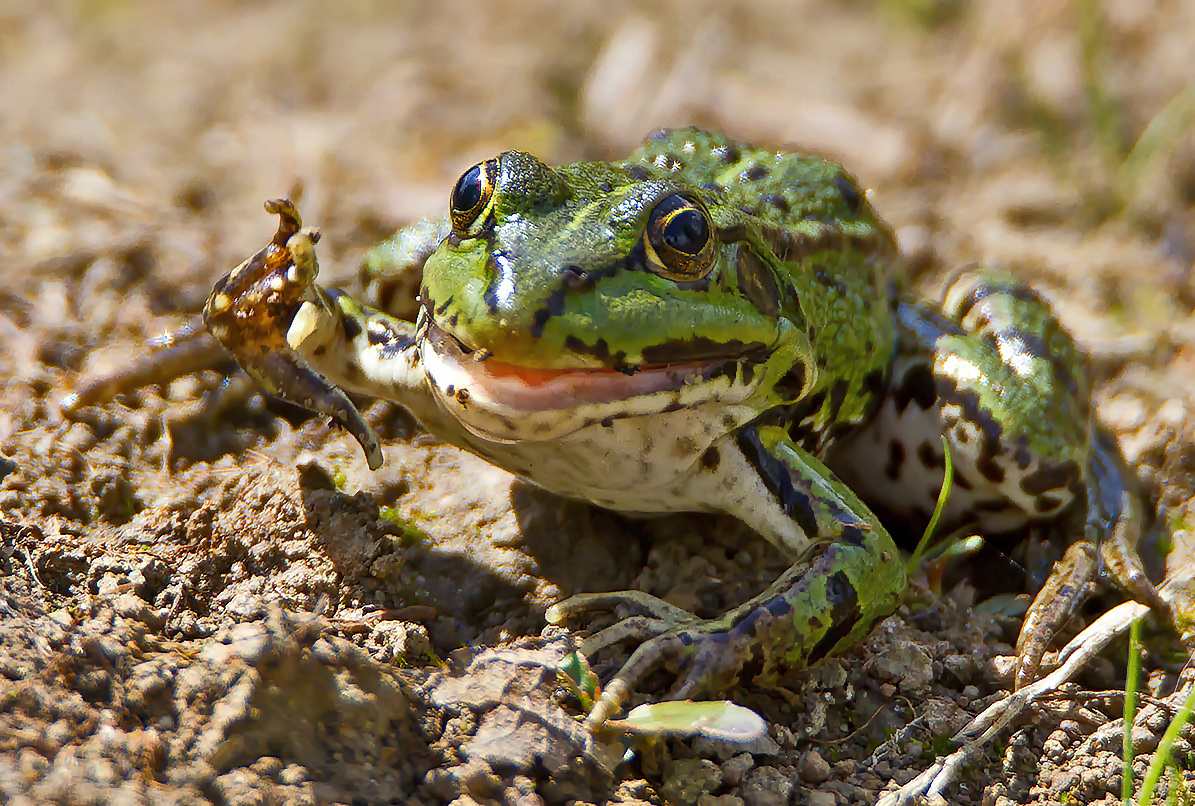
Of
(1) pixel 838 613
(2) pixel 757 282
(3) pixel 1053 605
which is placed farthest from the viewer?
(3) pixel 1053 605

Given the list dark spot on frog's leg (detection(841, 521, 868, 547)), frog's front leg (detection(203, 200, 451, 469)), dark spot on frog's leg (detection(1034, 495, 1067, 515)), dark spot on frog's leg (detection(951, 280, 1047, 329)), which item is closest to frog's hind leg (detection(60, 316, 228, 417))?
frog's front leg (detection(203, 200, 451, 469))

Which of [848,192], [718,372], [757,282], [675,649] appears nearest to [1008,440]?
[848,192]

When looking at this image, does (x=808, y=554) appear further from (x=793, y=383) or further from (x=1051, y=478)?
(x=1051, y=478)

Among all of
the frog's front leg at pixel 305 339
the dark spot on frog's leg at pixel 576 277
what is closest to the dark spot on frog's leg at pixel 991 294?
the dark spot on frog's leg at pixel 576 277

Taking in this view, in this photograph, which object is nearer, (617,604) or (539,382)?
(539,382)

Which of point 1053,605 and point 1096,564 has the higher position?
point 1096,564

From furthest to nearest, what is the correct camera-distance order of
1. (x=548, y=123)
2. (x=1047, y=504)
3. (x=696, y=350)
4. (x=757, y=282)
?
(x=548, y=123) → (x=1047, y=504) → (x=757, y=282) → (x=696, y=350)
